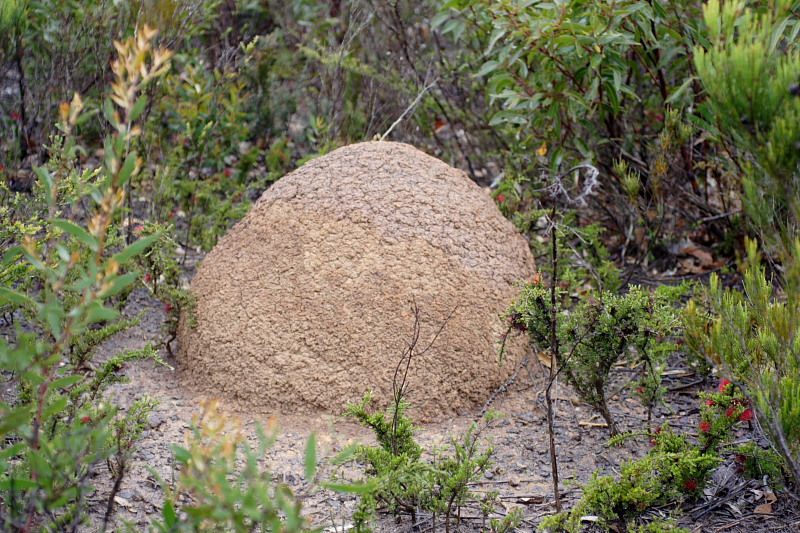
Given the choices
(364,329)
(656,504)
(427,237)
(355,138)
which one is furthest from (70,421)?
(355,138)

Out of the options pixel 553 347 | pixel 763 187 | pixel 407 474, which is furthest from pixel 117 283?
pixel 763 187

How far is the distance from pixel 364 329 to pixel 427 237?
1.69 feet

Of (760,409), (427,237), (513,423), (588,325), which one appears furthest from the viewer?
(427,237)

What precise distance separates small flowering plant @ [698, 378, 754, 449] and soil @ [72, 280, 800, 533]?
217mm

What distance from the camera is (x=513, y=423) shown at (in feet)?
9.95

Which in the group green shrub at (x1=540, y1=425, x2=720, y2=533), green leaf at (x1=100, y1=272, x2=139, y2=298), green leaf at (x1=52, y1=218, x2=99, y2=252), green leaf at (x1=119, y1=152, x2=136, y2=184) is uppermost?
green leaf at (x1=119, y1=152, x2=136, y2=184)

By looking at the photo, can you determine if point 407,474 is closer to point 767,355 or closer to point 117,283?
point 117,283

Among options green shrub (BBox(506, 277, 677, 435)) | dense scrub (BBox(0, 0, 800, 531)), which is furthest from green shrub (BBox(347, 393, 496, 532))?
green shrub (BBox(506, 277, 677, 435))

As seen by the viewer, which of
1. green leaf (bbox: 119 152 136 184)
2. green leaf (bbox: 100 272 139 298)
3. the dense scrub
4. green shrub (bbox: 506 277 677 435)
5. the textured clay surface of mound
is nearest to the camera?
green leaf (bbox: 100 272 139 298)

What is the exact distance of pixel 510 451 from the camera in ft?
9.36

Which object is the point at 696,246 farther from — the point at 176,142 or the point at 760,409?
the point at 176,142

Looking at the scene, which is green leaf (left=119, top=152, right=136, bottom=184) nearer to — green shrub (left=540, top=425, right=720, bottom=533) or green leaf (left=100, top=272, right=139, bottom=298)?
green leaf (left=100, top=272, right=139, bottom=298)

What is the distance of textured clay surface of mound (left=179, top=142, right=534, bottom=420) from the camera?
3010mm

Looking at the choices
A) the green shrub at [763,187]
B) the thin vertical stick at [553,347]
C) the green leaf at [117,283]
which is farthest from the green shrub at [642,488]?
Answer: the green leaf at [117,283]
